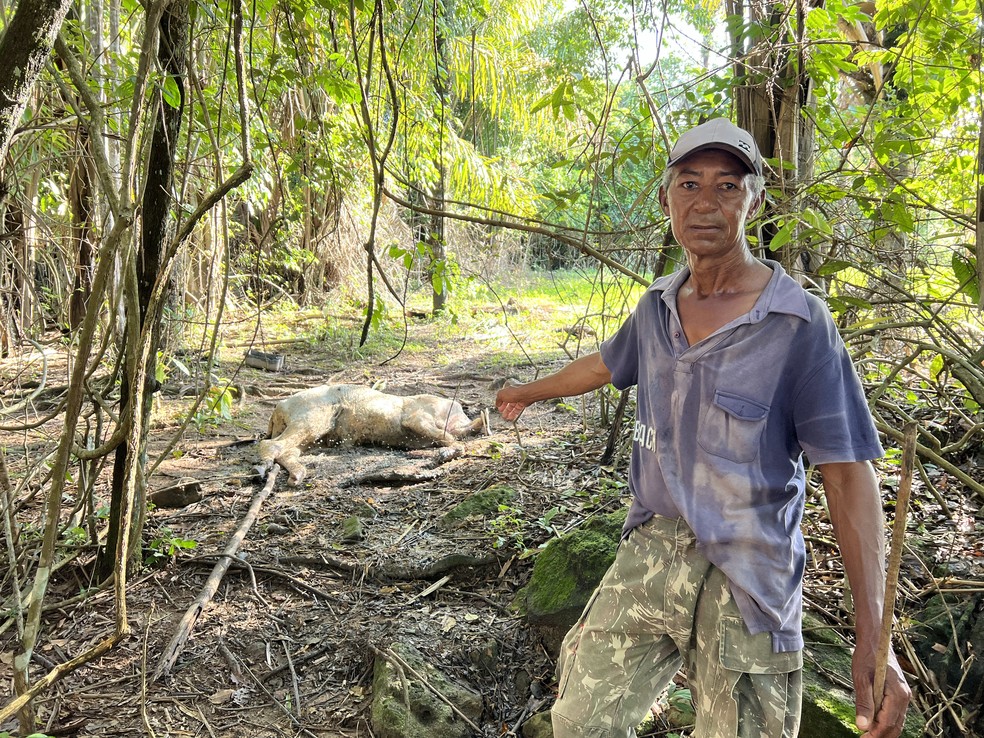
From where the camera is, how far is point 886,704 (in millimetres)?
1391

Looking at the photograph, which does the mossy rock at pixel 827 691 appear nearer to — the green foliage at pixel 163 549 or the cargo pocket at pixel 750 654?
the cargo pocket at pixel 750 654

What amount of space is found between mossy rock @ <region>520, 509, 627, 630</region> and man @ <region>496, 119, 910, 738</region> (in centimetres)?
115

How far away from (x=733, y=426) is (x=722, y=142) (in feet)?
2.34

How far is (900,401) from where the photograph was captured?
4.46 m

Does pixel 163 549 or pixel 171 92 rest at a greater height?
pixel 171 92

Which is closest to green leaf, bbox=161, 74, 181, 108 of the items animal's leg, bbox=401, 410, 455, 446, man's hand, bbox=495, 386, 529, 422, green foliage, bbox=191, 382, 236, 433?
man's hand, bbox=495, 386, 529, 422

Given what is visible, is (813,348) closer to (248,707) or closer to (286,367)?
(248,707)

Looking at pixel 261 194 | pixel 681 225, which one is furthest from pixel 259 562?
pixel 261 194

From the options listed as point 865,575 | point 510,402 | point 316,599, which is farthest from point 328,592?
point 865,575

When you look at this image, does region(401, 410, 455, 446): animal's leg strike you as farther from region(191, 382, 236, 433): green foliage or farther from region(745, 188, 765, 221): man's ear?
region(745, 188, 765, 221): man's ear

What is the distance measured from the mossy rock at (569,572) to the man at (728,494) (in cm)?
115

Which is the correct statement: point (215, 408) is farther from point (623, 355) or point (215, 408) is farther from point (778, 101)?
point (778, 101)

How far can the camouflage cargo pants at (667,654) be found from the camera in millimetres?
1563

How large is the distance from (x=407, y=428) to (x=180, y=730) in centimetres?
358
